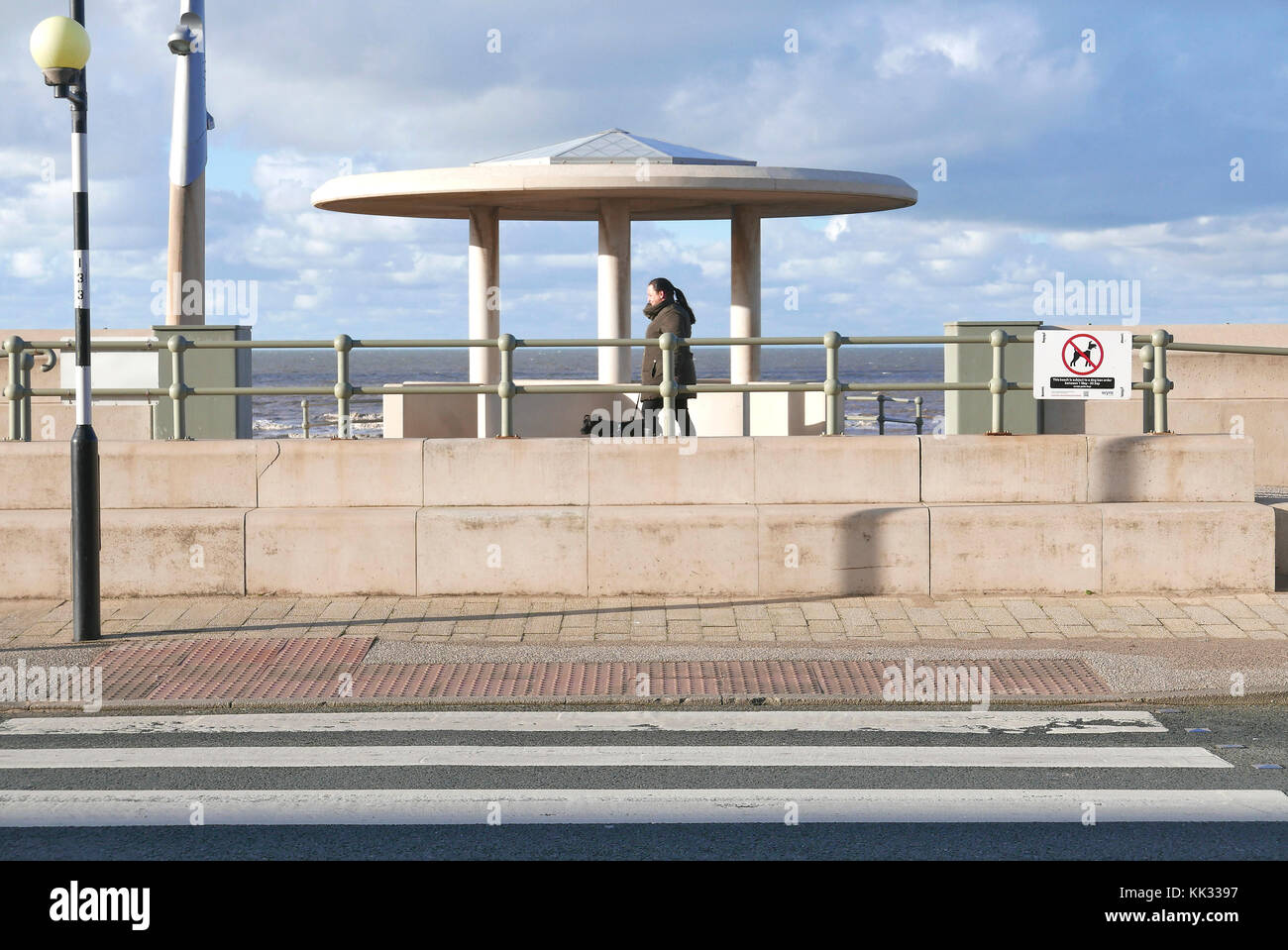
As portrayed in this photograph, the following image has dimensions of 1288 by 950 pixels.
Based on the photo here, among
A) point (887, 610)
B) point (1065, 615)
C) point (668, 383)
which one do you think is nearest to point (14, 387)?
point (668, 383)

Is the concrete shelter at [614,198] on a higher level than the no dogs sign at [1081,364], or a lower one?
higher

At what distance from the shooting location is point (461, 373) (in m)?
97.9

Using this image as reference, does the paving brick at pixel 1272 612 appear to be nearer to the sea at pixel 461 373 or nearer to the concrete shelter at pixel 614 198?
the concrete shelter at pixel 614 198

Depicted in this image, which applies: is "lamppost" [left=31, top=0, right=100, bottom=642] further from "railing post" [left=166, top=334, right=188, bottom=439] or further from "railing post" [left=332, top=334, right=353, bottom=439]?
"railing post" [left=332, top=334, right=353, bottom=439]

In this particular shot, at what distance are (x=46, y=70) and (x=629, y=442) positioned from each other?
4962 millimetres

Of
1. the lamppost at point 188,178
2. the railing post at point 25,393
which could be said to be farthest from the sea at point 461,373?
the railing post at point 25,393

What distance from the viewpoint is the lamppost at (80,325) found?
33.7 ft

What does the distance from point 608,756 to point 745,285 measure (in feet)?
39.9

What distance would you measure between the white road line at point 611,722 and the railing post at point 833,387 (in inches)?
160

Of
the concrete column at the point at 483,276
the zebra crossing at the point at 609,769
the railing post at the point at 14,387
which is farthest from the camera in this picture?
the concrete column at the point at 483,276

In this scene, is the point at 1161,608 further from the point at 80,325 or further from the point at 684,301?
the point at 80,325

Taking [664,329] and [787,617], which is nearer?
[787,617]
